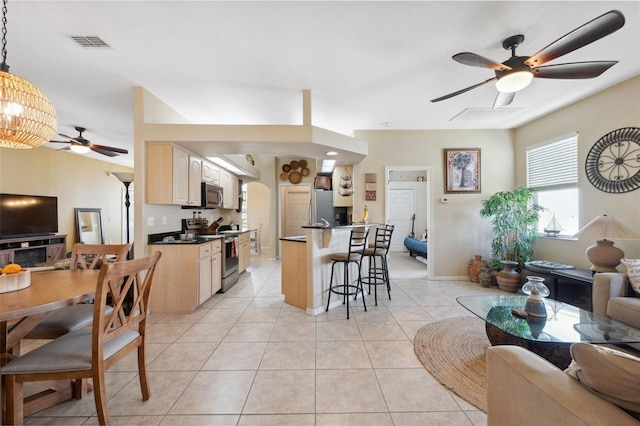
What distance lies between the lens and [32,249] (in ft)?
14.7

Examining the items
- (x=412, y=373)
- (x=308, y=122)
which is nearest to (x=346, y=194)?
(x=308, y=122)

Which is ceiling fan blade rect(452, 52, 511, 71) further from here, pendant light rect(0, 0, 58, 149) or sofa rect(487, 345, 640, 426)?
pendant light rect(0, 0, 58, 149)

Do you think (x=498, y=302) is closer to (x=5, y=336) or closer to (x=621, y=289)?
(x=621, y=289)

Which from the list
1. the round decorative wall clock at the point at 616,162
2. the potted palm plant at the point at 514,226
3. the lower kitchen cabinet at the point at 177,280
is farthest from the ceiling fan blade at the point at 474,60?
the lower kitchen cabinet at the point at 177,280

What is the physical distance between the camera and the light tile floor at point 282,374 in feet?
5.16

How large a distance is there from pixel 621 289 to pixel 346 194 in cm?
348

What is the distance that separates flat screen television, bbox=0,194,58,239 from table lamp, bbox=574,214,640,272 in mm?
8234

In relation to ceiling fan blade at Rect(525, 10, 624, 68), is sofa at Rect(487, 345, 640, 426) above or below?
below

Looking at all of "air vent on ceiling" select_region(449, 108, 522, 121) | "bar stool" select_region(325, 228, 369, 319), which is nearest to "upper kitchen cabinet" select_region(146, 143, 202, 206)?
"bar stool" select_region(325, 228, 369, 319)

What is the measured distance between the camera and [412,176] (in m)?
7.85

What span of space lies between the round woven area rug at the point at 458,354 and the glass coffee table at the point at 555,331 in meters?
0.28

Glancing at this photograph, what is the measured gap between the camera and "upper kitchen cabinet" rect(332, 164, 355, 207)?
4.67m

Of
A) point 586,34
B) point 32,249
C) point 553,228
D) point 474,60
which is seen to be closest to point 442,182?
point 553,228

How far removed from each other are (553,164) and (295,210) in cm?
565
